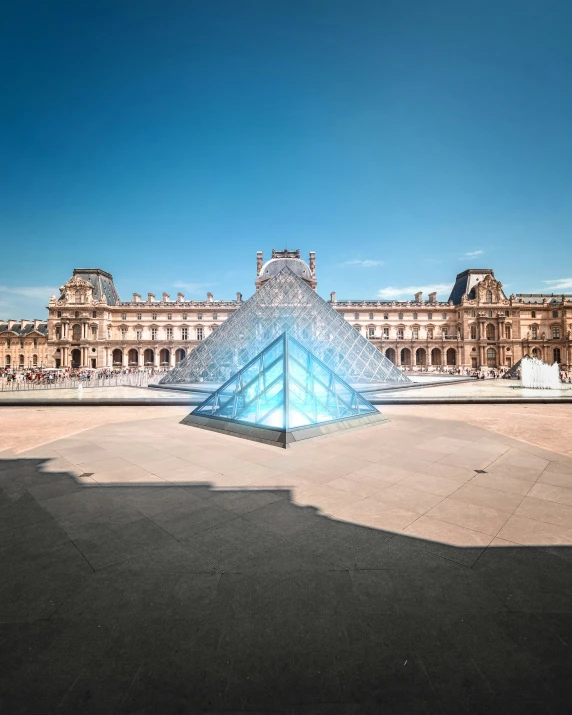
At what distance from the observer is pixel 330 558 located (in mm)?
2994

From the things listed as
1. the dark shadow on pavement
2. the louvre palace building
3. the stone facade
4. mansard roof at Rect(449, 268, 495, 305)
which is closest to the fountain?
the louvre palace building

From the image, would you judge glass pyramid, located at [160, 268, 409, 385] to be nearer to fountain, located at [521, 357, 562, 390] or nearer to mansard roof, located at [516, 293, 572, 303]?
fountain, located at [521, 357, 562, 390]

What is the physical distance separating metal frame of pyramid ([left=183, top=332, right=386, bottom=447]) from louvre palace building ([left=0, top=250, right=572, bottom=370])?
45.6 m

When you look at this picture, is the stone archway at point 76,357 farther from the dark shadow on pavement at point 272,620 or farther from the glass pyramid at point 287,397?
the dark shadow on pavement at point 272,620

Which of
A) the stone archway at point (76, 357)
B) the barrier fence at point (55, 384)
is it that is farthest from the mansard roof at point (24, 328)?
the barrier fence at point (55, 384)

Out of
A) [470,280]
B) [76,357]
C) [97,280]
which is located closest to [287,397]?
[76,357]

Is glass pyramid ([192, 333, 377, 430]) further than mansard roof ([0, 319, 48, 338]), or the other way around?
mansard roof ([0, 319, 48, 338])

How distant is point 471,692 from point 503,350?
59055 mm

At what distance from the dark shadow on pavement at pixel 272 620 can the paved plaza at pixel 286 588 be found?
1 cm

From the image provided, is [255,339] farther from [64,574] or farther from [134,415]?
[64,574]

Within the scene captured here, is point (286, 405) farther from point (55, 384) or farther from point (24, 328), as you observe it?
point (24, 328)

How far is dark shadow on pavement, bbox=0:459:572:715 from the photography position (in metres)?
1.77

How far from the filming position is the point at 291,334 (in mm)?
23812

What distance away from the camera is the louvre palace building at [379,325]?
52938mm
